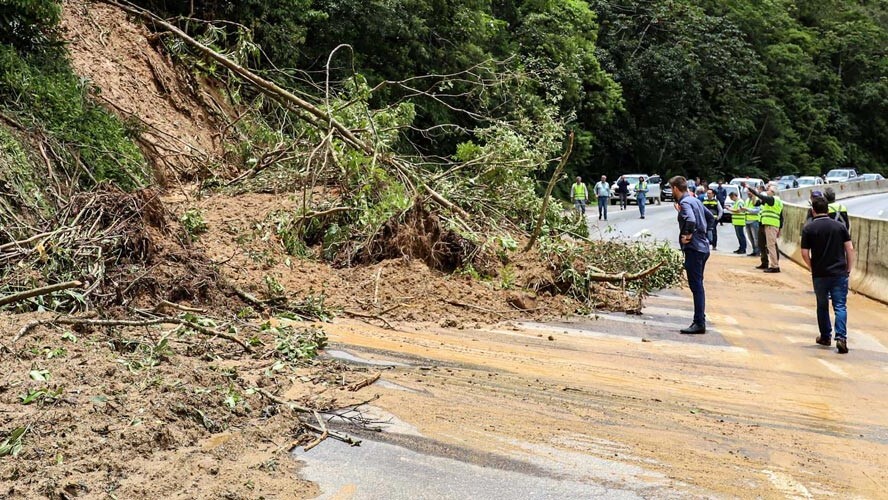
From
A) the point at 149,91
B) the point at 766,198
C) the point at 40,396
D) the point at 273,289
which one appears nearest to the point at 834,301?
the point at 273,289

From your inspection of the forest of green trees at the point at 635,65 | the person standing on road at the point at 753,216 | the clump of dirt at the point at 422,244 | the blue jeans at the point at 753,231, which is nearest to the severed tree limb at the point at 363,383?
the clump of dirt at the point at 422,244

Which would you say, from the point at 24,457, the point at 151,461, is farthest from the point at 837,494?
the point at 24,457

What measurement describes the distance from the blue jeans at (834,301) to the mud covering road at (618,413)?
0.24 meters

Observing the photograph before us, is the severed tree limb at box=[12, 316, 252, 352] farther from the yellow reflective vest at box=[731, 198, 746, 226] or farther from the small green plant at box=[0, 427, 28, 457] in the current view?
the yellow reflective vest at box=[731, 198, 746, 226]

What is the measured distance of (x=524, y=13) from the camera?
38.6 metres

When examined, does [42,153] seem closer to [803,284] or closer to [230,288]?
[230,288]

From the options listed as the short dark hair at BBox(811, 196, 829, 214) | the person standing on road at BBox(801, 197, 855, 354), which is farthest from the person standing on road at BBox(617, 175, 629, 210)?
the person standing on road at BBox(801, 197, 855, 354)

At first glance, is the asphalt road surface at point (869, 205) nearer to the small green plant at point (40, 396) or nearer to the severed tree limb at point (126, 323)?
the severed tree limb at point (126, 323)

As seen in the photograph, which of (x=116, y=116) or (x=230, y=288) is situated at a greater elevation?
(x=116, y=116)

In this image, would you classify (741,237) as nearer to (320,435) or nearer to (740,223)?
(740,223)

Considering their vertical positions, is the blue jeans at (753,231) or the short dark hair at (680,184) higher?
the short dark hair at (680,184)

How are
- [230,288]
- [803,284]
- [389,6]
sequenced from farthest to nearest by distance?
[389,6], [803,284], [230,288]

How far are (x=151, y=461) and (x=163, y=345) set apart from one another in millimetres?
2026

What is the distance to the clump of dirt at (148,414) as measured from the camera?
4688 millimetres
